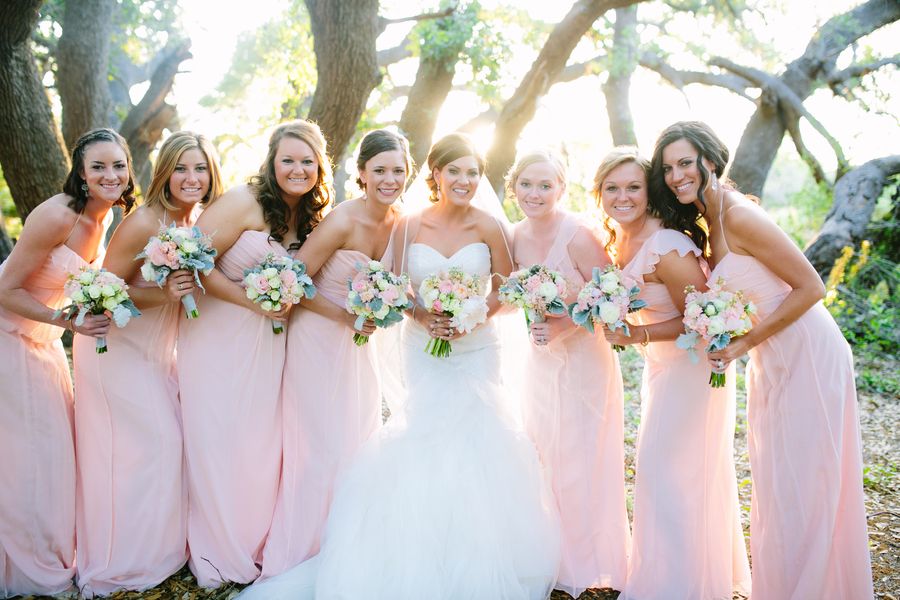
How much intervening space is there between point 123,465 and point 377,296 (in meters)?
1.93

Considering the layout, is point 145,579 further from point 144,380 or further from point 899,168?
point 899,168

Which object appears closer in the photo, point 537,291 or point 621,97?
point 537,291

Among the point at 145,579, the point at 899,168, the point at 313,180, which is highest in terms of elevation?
the point at 899,168

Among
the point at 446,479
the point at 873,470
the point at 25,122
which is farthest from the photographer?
the point at 25,122

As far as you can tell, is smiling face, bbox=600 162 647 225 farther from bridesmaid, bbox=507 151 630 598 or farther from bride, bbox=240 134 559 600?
bride, bbox=240 134 559 600

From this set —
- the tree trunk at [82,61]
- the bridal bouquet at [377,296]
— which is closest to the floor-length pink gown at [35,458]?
the bridal bouquet at [377,296]

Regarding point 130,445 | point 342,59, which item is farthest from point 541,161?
point 342,59

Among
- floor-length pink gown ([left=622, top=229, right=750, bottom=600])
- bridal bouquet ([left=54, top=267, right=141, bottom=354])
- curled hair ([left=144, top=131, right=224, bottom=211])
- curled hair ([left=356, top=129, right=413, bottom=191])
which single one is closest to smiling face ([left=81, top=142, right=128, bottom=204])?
curled hair ([left=144, top=131, right=224, bottom=211])

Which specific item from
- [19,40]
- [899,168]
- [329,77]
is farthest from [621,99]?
[19,40]

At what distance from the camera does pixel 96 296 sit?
12.3ft

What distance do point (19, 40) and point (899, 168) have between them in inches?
525

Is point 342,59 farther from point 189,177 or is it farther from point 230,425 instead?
point 230,425

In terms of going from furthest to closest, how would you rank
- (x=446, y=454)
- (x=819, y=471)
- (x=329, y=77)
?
(x=329, y=77)
(x=446, y=454)
(x=819, y=471)

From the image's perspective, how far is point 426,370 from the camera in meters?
4.41
